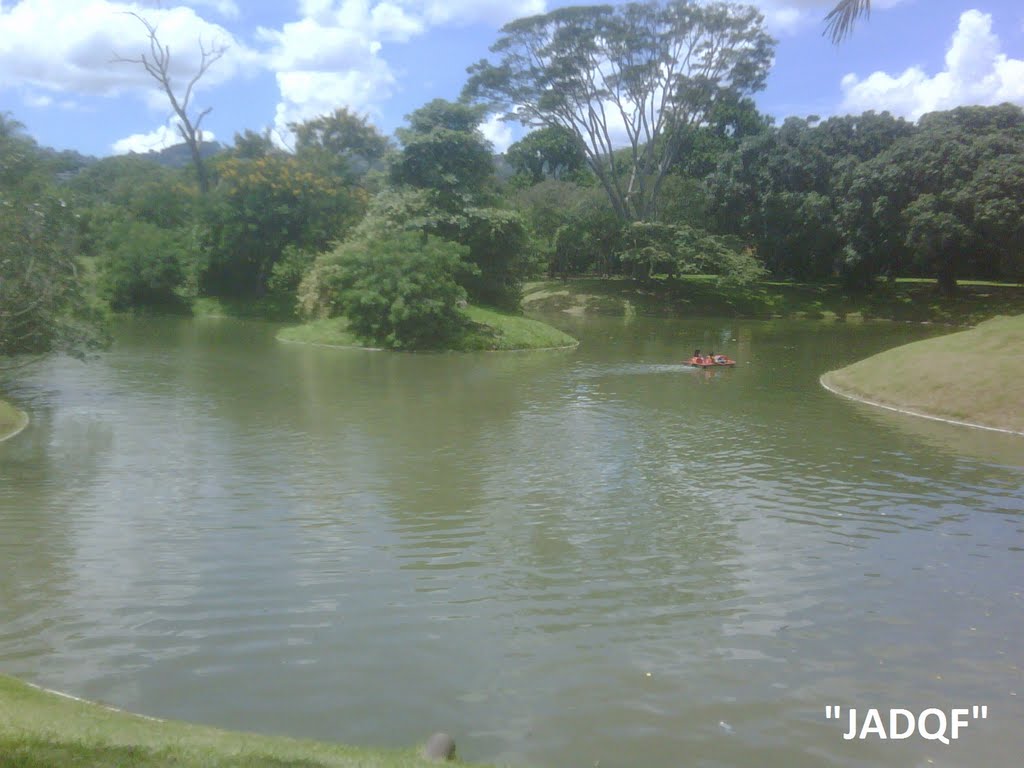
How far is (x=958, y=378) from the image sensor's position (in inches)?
792

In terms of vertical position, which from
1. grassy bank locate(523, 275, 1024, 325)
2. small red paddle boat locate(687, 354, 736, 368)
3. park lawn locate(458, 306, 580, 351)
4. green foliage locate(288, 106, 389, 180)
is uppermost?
green foliage locate(288, 106, 389, 180)

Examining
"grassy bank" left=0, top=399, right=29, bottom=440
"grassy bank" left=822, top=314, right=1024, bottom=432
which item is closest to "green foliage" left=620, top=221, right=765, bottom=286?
"grassy bank" left=822, top=314, right=1024, bottom=432

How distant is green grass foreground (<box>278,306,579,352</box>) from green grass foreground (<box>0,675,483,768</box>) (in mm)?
27475

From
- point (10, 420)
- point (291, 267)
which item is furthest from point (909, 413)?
point (291, 267)

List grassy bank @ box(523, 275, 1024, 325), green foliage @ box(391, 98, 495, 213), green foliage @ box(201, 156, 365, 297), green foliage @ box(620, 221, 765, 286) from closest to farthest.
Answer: green foliage @ box(391, 98, 495, 213)
green foliage @ box(201, 156, 365, 297)
grassy bank @ box(523, 275, 1024, 325)
green foliage @ box(620, 221, 765, 286)

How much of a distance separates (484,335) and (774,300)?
27.9 metres

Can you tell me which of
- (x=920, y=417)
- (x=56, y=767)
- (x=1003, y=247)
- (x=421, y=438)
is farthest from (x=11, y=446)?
(x=1003, y=247)

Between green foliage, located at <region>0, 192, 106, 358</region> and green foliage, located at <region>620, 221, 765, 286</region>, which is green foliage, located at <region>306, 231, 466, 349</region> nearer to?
green foliage, located at <region>0, 192, 106, 358</region>

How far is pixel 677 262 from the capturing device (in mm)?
54188

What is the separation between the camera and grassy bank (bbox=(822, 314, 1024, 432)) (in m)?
18.7

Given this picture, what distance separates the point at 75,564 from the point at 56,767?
223 inches

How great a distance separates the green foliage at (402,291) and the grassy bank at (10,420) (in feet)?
49.6

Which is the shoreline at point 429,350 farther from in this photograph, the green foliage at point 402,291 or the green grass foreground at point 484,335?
the green foliage at point 402,291

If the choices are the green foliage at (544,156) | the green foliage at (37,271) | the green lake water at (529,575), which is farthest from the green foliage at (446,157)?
the green foliage at (544,156)
